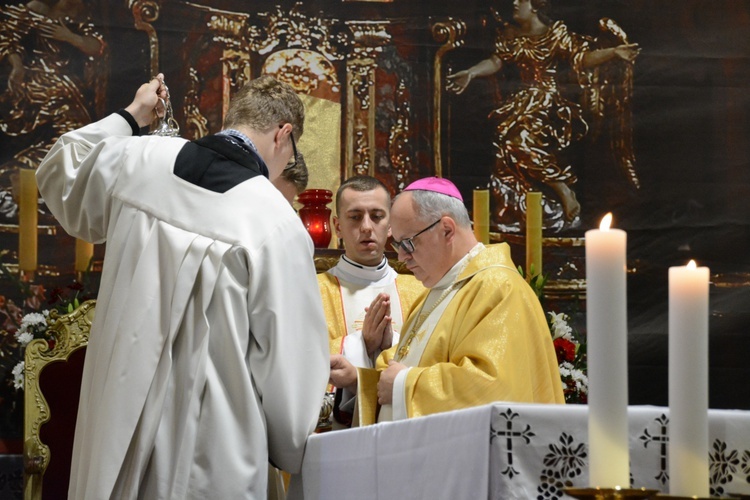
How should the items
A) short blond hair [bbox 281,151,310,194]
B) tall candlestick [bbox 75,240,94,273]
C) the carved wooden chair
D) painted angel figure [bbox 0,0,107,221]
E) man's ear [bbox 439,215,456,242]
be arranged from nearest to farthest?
man's ear [bbox 439,215,456,242] < the carved wooden chair < short blond hair [bbox 281,151,310,194] < tall candlestick [bbox 75,240,94,273] < painted angel figure [bbox 0,0,107,221]

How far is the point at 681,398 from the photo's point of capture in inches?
46.3

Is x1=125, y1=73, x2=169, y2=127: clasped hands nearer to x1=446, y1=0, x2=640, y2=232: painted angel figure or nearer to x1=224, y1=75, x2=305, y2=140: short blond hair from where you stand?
x1=224, y1=75, x2=305, y2=140: short blond hair

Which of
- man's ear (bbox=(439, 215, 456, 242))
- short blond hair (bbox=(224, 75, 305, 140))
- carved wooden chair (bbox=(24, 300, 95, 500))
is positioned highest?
short blond hair (bbox=(224, 75, 305, 140))

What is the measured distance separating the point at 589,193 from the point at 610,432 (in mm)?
6213

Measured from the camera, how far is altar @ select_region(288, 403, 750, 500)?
61.6 inches

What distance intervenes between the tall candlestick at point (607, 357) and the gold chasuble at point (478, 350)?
229cm

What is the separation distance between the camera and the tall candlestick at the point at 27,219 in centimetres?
609

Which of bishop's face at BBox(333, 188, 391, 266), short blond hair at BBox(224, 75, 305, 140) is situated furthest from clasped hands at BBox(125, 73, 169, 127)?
bishop's face at BBox(333, 188, 391, 266)

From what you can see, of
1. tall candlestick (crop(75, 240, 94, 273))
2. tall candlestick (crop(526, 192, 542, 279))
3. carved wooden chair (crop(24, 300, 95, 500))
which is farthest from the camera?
tall candlestick (crop(75, 240, 94, 273))

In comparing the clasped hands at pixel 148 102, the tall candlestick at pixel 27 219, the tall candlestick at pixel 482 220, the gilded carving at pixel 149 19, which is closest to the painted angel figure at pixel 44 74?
the gilded carving at pixel 149 19

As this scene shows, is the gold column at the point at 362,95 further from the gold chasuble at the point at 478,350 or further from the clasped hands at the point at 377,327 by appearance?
the gold chasuble at the point at 478,350

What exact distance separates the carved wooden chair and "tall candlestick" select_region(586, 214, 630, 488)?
456 cm

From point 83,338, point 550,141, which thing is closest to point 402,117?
point 550,141

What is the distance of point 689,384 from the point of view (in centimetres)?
117
